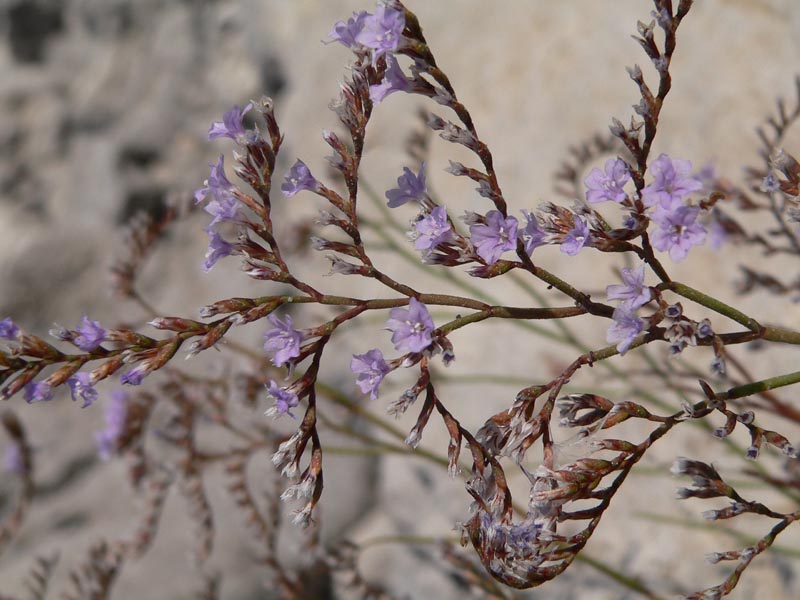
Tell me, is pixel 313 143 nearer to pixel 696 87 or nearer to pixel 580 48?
pixel 580 48

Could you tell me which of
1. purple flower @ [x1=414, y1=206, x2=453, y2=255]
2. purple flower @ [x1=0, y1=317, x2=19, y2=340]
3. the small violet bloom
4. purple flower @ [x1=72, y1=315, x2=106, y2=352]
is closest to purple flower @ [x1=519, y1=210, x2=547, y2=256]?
purple flower @ [x1=414, y1=206, x2=453, y2=255]

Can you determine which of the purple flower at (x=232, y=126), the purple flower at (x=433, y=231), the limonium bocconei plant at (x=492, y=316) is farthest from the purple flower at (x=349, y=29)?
the purple flower at (x=433, y=231)

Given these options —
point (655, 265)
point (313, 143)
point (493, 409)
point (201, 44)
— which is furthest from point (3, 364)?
point (201, 44)

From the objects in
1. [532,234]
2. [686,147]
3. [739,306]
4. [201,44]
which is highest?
[201,44]

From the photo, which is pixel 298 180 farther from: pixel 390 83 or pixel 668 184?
pixel 668 184

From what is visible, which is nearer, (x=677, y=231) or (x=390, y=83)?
(x=677, y=231)

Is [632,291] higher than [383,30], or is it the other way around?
[383,30]

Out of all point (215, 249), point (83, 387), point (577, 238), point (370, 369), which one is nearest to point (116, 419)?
point (83, 387)
